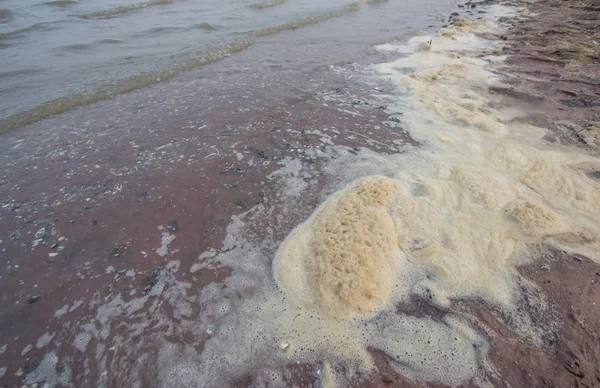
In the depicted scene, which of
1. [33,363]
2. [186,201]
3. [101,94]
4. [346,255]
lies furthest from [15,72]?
[346,255]

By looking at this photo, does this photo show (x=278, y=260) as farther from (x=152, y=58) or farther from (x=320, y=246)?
(x=152, y=58)

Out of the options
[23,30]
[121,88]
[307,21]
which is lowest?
[121,88]

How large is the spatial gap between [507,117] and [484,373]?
4.72 meters

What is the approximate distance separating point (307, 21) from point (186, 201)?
11953 mm

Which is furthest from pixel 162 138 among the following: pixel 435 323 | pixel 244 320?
pixel 435 323

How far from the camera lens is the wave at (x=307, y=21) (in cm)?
1220

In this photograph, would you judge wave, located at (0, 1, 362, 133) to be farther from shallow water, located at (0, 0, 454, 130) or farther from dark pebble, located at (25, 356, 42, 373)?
dark pebble, located at (25, 356, 42, 373)

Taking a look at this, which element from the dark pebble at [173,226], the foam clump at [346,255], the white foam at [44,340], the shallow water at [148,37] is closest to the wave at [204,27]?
the shallow water at [148,37]

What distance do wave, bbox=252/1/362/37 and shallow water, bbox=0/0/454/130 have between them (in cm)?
4

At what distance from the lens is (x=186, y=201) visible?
421cm

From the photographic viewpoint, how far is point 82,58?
9648mm

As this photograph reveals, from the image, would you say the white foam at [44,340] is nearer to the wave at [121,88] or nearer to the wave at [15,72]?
the wave at [121,88]

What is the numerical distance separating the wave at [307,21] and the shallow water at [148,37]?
40mm

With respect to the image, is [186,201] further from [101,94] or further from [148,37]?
[148,37]
